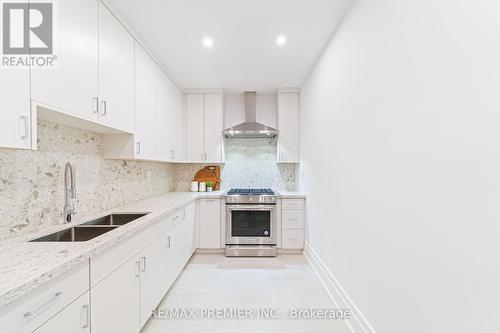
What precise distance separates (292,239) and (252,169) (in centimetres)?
138

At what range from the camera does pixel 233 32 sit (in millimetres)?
2314

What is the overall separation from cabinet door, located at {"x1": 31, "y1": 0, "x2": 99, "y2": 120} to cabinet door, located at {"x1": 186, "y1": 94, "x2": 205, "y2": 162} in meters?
2.34

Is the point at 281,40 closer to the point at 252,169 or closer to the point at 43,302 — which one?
the point at 252,169

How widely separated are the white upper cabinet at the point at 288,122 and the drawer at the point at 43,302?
323 centimetres

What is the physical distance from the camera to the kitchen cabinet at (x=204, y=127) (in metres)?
4.05

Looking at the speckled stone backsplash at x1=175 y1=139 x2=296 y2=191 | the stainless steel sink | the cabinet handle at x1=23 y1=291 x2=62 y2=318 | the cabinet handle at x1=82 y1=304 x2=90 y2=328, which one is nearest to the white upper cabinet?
the speckled stone backsplash at x1=175 y1=139 x2=296 y2=191

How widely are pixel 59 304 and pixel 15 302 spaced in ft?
0.70

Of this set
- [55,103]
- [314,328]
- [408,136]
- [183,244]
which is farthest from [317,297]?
[55,103]

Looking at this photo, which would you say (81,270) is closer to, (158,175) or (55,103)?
(55,103)

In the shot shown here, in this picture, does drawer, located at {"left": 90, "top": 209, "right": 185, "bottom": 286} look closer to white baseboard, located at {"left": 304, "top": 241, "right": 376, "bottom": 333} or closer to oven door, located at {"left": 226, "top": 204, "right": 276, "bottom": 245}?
oven door, located at {"left": 226, "top": 204, "right": 276, "bottom": 245}

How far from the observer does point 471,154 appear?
85 cm

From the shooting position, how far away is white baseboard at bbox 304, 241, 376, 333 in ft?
5.68

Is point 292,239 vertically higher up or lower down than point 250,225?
lower down

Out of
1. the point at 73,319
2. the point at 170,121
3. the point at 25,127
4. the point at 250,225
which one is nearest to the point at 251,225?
the point at 250,225
